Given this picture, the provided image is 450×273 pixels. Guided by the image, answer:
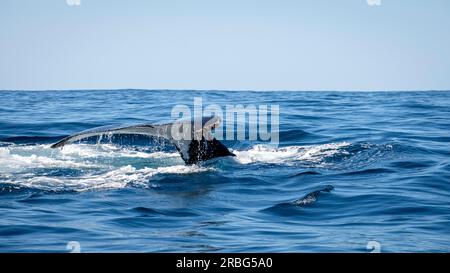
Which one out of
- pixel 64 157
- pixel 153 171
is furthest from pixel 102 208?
pixel 64 157

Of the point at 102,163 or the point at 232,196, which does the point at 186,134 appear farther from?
the point at 102,163

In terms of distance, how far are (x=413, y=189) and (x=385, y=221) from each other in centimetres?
244

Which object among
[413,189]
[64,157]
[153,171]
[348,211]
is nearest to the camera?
[348,211]

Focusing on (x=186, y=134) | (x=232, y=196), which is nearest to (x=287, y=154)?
(x=186, y=134)

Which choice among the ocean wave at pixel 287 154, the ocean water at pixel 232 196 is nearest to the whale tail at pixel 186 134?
the ocean water at pixel 232 196

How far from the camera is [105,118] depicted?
885 inches

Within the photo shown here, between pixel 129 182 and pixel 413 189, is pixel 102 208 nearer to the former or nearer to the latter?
pixel 129 182

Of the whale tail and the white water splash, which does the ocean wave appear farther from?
the whale tail

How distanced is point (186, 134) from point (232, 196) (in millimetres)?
1762

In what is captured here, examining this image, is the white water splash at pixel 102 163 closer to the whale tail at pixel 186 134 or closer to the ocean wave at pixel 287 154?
the ocean wave at pixel 287 154

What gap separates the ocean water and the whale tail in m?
0.24

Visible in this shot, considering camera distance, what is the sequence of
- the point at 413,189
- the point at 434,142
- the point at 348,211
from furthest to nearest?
1. the point at 434,142
2. the point at 413,189
3. the point at 348,211

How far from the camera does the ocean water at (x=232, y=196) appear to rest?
7488 mm

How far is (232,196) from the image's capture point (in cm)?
1003
